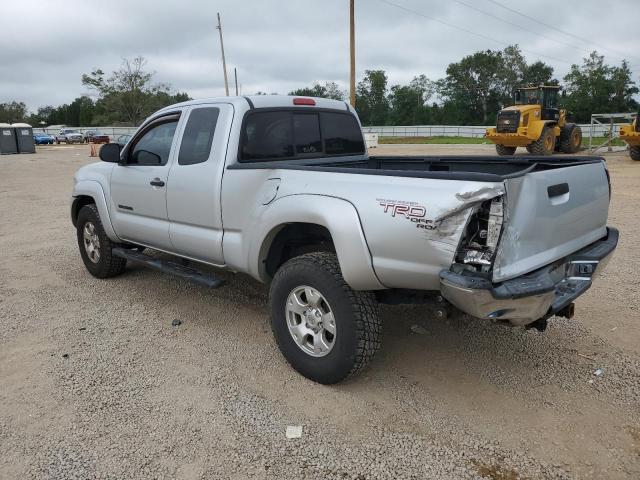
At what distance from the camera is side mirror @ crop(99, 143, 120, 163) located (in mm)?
4910

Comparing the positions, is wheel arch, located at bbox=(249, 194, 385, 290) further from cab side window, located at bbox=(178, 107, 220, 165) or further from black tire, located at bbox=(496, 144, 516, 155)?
black tire, located at bbox=(496, 144, 516, 155)

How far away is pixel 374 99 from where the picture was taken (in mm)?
80250

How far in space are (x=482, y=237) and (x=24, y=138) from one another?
36.3 meters

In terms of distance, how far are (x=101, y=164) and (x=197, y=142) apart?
6.05ft

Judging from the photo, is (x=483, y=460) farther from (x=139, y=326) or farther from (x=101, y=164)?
(x=101, y=164)

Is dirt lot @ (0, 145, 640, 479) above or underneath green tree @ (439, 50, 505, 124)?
underneath

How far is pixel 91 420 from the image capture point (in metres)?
3.10

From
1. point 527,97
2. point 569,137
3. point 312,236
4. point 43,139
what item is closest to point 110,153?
point 312,236

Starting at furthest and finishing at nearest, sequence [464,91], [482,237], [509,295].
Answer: [464,91]
[482,237]
[509,295]

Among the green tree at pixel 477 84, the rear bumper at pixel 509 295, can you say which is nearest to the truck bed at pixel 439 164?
the rear bumper at pixel 509 295

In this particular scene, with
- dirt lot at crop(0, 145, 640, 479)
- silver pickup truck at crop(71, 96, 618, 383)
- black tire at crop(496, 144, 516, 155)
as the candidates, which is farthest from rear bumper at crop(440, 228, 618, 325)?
black tire at crop(496, 144, 516, 155)

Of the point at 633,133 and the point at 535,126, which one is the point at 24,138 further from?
the point at 633,133

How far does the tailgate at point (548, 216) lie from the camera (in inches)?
104

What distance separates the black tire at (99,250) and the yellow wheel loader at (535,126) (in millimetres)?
16414
